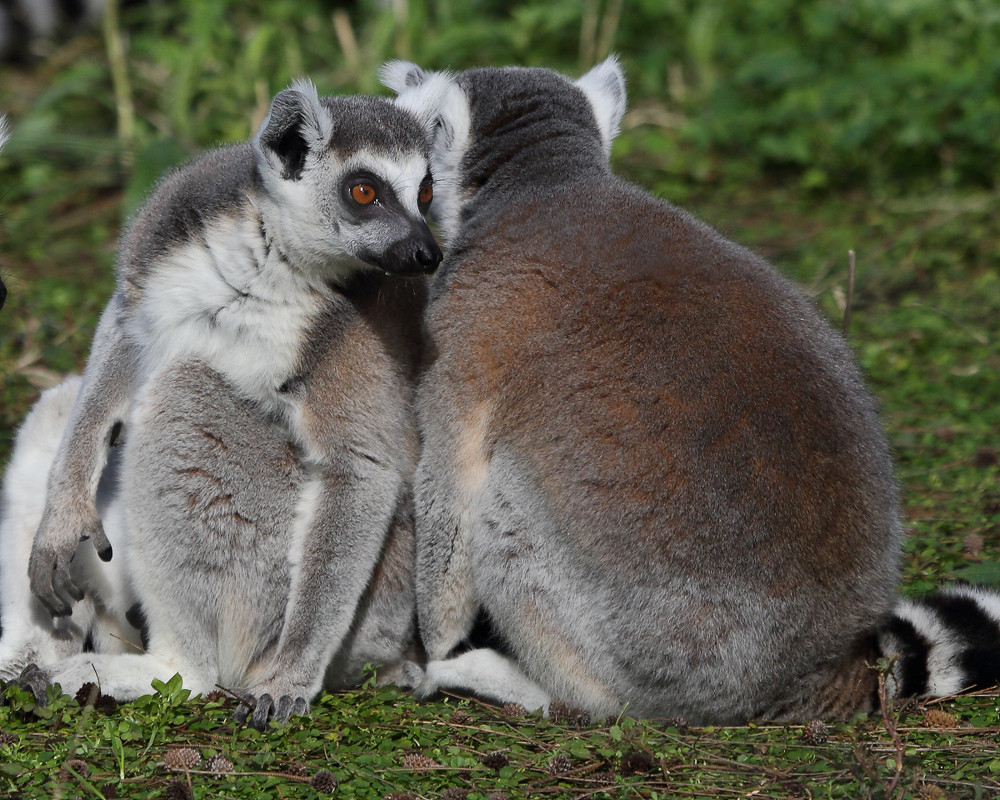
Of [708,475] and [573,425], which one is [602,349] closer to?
[573,425]

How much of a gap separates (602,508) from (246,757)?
1317 mm

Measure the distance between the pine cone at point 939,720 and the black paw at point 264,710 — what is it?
78.2 inches

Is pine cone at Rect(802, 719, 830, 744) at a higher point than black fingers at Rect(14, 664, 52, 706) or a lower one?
higher

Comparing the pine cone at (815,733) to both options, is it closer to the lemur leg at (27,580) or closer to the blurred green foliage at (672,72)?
the lemur leg at (27,580)

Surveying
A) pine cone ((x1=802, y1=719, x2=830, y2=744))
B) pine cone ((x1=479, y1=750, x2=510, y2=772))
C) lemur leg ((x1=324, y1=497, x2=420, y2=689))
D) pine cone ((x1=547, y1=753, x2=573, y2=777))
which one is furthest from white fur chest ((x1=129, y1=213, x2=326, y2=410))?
pine cone ((x1=802, y1=719, x2=830, y2=744))

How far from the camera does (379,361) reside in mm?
4117

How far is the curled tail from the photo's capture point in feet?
12.9

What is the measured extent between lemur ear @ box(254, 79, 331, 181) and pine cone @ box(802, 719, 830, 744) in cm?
240

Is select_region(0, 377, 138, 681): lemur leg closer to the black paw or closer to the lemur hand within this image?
the lemur hand

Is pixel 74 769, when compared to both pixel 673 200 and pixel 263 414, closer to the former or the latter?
pixel 263 414

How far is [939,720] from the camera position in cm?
375

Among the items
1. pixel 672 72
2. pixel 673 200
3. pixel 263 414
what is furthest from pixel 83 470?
pixel 672 72

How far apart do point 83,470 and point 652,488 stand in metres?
1.95

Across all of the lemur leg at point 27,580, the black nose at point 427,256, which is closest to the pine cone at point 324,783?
the lemur leg at point 27,580
